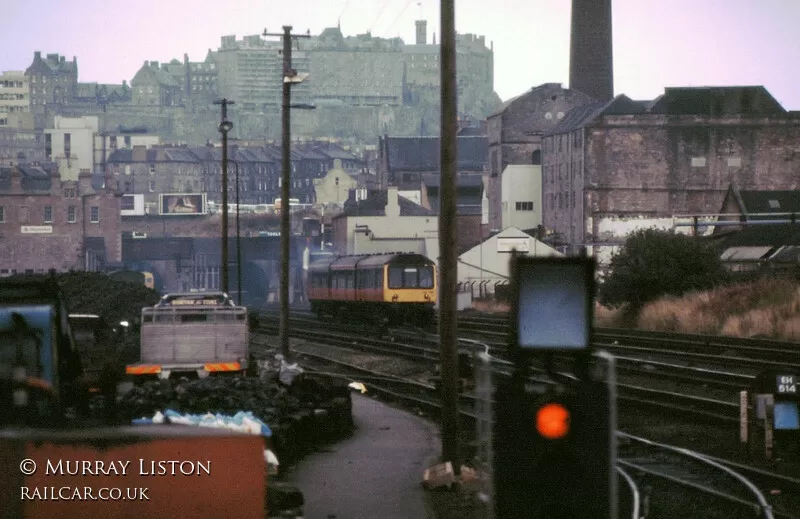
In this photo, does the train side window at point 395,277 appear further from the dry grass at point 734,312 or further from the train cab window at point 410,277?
the dry grass at point 734,312

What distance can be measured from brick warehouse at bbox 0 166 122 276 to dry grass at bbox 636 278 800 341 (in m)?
70.8

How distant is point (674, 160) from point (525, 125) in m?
19.8

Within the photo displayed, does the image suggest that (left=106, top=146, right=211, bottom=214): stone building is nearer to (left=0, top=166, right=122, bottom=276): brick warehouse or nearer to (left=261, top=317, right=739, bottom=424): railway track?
(left=0, top=166, right=122, bottom=276): brick warehouse

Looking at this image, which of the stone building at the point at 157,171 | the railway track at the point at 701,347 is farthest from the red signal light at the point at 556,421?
the stone building at the point at 157,171

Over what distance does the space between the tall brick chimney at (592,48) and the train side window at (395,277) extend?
6472 cm

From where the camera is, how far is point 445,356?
1694cm

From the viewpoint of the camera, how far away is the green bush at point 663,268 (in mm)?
48406

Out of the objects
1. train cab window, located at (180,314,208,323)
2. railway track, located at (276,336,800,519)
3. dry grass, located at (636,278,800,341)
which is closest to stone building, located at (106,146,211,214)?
dry grass, located at (636,278,800,341)

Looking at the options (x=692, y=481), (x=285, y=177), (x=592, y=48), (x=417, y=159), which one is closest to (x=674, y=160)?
(x=592, y=48)

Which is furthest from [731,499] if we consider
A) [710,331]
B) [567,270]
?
[710,331]

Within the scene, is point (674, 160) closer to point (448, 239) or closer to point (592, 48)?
point (592, 48)

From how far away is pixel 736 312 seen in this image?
137 ft

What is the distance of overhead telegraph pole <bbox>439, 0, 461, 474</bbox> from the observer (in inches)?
655

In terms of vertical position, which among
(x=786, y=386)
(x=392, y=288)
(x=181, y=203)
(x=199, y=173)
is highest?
(x=199, y=173)
